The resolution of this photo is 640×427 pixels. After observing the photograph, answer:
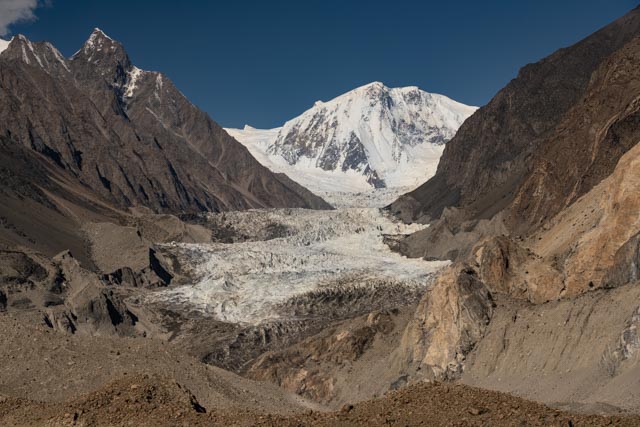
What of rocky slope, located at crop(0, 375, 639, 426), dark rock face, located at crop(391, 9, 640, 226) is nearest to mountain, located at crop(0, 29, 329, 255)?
dark rock face, located at crop(391, 9, 640, 226)

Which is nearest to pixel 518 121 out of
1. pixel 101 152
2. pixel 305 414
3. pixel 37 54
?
pixel 101 152

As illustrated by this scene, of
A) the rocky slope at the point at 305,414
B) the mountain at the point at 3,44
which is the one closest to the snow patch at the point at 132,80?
the mountain at the point at 3,44

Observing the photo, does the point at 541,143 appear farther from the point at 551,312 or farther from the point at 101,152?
the point at 101,152

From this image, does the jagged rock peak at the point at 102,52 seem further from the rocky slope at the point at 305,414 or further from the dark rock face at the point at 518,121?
the rocky slope at the point at 305,414

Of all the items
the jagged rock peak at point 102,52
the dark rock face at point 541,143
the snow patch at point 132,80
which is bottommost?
the dark rock face at point 541,143

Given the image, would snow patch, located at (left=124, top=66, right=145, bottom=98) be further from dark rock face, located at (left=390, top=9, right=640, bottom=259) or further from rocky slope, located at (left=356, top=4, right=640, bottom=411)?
rocky slope, located at (left=356, top=4, right=640, bottom=411)
